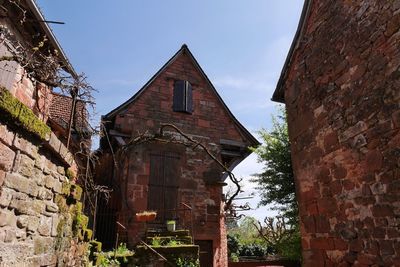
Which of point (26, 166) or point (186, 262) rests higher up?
Result: point (26, 166)

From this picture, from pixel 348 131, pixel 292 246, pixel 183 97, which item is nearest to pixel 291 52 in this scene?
pixel 348 131

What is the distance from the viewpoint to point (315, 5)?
5328 mm

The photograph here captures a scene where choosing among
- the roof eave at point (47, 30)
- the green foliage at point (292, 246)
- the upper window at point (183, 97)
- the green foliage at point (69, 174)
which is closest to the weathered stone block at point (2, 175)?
the green foliage at point (69, 174)

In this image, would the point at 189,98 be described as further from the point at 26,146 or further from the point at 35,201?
the point at 26,146

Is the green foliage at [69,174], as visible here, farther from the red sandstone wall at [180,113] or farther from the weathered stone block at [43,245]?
the red sandstone wall at [180,113]

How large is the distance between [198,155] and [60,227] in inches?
290

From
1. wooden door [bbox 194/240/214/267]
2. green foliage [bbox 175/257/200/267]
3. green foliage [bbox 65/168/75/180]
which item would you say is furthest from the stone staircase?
green foliage [bbox 65/168/75/180]

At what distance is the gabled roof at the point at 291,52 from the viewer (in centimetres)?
550

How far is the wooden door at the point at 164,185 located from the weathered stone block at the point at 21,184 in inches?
260

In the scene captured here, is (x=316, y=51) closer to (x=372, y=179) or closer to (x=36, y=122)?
(x=372, y=179)

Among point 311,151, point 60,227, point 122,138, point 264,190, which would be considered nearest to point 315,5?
point 311,151

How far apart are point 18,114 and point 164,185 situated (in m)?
7.51

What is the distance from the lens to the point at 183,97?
10.9m

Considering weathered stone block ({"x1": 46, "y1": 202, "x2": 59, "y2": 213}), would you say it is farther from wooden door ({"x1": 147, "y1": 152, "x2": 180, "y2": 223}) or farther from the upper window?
the upper window
